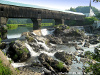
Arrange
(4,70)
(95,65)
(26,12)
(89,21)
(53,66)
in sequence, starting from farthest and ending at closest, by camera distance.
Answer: (89,21) → (26,12) → (53,66) → (4,70) → (95,65)

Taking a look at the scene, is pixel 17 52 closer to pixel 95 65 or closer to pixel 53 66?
pixel 53 66

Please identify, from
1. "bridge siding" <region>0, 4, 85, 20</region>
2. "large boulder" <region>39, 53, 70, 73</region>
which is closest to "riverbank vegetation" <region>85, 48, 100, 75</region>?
"large boulder" <region>39, 53, 70, 73</region>

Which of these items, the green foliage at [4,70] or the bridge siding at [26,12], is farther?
the bridge siding at [26,12]

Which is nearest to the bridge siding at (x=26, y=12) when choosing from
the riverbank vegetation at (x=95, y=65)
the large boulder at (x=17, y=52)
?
the large boulder at (x=17, y=52)

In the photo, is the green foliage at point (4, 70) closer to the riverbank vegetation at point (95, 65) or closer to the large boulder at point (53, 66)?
the riverbank vegetation at point (95, 65)

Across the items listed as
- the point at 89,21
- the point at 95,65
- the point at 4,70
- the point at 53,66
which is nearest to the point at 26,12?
the point at 53,66

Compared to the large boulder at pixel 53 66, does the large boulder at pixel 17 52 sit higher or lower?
higher

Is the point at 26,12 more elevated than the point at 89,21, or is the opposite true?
the point at 26,12

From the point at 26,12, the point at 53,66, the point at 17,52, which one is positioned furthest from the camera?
the point at 26,12

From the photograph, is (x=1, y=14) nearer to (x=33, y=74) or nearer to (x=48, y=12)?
(x=48, y=12)

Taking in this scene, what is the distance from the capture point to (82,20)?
120 feet

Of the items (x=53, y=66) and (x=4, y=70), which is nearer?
(x=4, y=70)

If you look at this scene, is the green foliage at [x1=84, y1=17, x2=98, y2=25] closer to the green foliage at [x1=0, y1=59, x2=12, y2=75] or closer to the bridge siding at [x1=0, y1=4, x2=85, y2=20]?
the bridge siding at [x1=0, y1=4, x2=85, y2=20]

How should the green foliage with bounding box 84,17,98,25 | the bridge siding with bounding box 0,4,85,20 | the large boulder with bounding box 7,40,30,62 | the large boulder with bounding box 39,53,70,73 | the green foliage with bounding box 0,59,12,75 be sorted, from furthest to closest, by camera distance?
the green foliage with bounding box 84,17,98,25, the bridge siding with bounding box 0,4,85,20, the large boulder with bounding box 7,40,30,62, the large boulder with bounding box 39,53,70,73, the green foliage with bounding box 0,59,12,75
